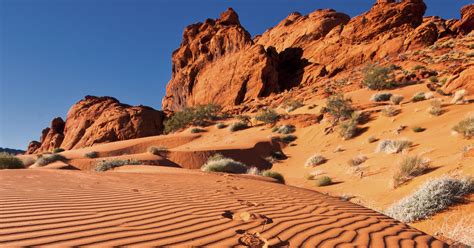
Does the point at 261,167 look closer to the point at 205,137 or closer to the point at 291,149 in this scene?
the point at 291,149

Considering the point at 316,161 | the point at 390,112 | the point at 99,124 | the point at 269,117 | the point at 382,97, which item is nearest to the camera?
the point at 316,161

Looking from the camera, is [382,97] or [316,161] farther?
[382,97]

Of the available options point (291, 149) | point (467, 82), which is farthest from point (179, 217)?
point (467, 82)

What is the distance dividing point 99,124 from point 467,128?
36.0 m

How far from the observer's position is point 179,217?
13.7 feet

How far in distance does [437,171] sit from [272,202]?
582cm

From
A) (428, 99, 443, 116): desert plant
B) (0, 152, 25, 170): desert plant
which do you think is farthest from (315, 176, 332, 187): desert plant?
(0, 152, 25, 170): desert plant

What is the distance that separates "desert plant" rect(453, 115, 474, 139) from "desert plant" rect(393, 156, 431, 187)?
2954 millimetres

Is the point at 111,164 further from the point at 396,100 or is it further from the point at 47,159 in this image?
the point at 396,100

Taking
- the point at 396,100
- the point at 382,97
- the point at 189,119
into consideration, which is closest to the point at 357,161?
the point at 396,100

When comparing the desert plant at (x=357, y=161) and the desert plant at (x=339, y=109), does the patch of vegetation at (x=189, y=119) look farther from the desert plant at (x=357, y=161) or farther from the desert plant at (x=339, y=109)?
the desert plant at (x=357, y=161)

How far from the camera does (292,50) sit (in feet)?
189

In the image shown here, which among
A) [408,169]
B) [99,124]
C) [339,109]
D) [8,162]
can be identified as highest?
[99,124]

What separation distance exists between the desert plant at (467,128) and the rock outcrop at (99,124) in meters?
30.0
